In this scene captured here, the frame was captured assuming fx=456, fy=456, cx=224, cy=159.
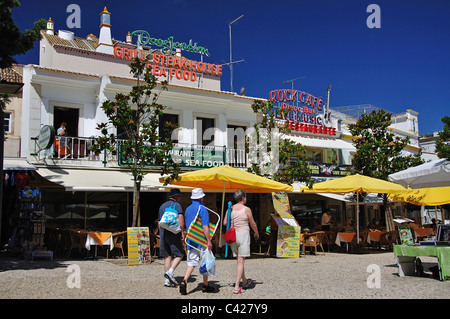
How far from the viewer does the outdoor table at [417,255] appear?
26.0ft

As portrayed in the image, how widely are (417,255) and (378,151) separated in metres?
10.9

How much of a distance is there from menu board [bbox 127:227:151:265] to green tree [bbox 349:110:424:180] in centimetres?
1060

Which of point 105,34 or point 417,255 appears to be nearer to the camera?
point 417,255

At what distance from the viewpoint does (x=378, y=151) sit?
60.8 feet

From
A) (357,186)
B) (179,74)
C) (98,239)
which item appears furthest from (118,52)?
(357,186)

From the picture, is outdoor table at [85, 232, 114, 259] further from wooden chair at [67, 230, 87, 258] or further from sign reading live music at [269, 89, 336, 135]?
sign reading live music at [269, 89, 336, 135]

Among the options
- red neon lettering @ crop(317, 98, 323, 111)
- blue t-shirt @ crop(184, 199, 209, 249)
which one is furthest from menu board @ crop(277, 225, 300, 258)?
red neon lettering @ crop(317, 98, 323, 111)

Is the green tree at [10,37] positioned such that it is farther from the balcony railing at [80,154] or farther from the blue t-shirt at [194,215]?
the balcony railing at [80,154]

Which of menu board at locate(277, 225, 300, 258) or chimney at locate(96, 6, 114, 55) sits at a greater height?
chimney at locate(96, 6, 114, 55)

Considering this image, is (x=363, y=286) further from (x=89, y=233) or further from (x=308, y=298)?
(x=89, y=233)

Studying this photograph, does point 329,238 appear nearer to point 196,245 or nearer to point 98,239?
point 98,239

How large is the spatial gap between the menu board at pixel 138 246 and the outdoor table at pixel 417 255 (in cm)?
577

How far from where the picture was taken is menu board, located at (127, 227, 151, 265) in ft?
35.6

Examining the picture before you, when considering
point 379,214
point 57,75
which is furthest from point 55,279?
point 379,214
